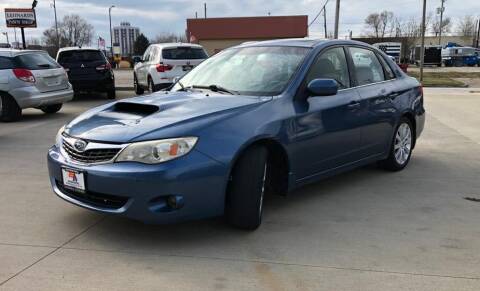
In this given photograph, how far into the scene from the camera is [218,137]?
388cm

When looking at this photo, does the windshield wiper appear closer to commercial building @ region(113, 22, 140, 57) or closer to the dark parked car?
the dark parked car

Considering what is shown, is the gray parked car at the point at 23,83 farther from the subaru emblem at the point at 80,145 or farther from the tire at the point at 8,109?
the subaru emblem at the point at 80,145

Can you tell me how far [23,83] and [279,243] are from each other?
28.1 ft

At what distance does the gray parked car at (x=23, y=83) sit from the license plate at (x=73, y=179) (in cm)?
747

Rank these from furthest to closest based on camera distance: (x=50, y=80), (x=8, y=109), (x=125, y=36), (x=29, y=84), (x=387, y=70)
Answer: (x=125, y=36)
(x=50, y=80)
(x=29, y=84)
(x=8, y=109)
(x=387, y=70)

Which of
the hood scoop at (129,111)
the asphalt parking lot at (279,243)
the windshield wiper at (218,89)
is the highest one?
the windshield wiper at (218,89)

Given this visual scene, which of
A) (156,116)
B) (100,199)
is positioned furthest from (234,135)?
(100,199)

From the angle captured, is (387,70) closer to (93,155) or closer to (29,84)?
(93,155)

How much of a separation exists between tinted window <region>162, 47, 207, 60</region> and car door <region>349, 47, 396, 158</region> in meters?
8.64

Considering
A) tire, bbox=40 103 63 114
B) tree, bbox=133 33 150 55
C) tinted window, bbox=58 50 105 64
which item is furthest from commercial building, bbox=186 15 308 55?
tire, bbox=40 103 63 114

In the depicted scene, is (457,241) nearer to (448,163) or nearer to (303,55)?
(303,55)

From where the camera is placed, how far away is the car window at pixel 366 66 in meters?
5.55

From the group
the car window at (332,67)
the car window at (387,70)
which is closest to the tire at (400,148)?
the car window at (387,70)

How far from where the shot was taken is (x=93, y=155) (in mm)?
3885
